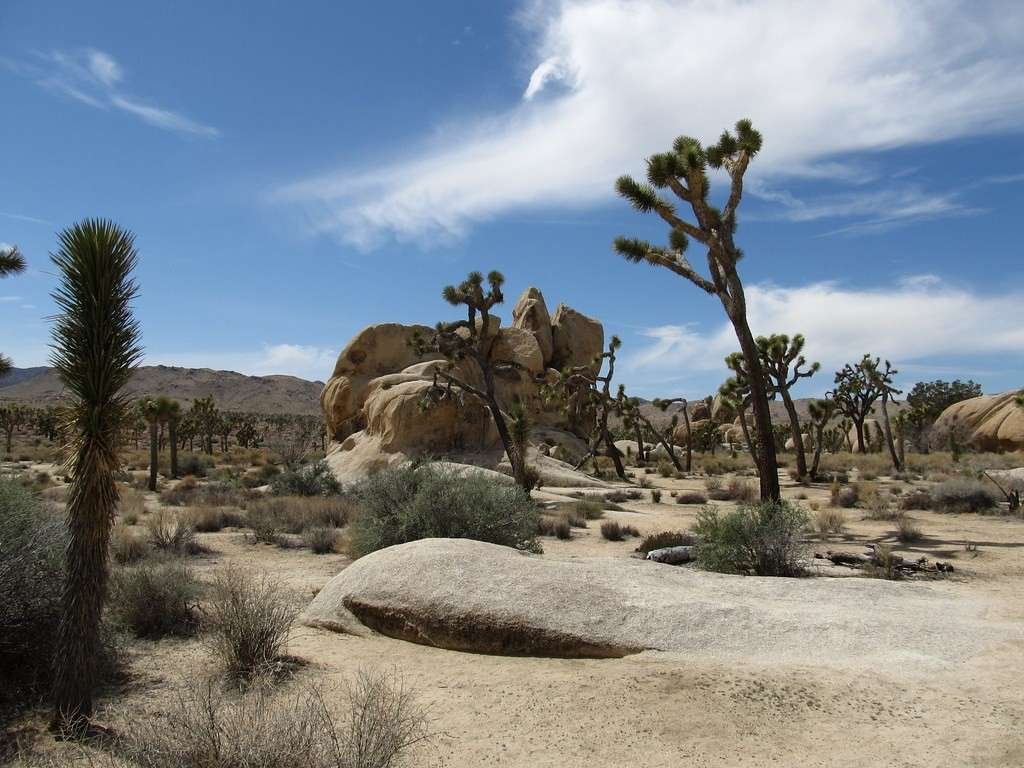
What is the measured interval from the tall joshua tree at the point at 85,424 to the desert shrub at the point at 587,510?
1363 cm

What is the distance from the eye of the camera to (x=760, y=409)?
15.3 meters

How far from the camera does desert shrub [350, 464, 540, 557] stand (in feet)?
35.1

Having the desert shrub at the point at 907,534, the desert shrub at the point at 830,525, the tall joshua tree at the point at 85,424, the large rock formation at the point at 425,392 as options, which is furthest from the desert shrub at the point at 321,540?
the large rock formation at the point at 425,392

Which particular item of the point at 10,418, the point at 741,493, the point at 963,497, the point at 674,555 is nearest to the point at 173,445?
the point at 741,493

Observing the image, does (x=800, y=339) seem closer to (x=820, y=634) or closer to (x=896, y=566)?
(x=896, y=566)

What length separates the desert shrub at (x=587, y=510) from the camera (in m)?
18.6

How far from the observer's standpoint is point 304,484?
883 inches

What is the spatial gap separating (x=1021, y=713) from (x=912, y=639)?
1.40m

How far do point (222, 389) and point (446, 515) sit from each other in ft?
372

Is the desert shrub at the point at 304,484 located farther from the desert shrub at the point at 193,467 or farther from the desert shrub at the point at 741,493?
the desert shrub at the point at 193,467

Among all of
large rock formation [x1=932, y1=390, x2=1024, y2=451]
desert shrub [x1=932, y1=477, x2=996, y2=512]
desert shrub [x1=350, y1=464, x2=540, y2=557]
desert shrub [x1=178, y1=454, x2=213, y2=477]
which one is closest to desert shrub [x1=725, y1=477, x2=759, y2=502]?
desert shrub [x1=932, y1=477, x2=996, y2=512]

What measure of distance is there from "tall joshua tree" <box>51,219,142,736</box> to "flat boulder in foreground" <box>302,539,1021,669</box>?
9.40 ft

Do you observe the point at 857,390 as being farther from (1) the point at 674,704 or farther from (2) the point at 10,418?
(2) the point at 10,418

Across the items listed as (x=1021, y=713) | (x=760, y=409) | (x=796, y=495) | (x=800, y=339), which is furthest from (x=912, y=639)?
(x=800, y=339)
